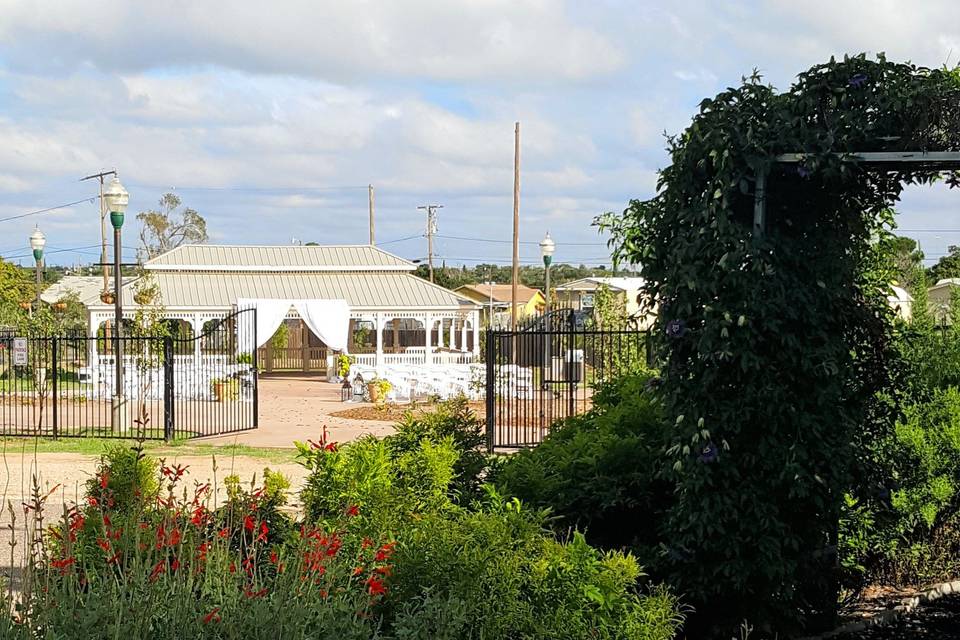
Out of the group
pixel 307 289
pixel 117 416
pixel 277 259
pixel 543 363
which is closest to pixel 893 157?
pixel 543 363

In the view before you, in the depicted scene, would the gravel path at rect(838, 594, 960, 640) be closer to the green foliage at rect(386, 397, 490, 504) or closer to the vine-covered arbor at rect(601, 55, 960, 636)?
the vine-covered arbor at rect(601, 55, 960, 636)

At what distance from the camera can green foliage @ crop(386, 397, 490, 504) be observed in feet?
18.8

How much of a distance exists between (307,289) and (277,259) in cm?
265

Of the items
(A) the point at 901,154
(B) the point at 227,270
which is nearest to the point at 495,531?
(A) the point at 901,154

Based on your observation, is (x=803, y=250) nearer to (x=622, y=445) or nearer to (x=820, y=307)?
(x=820, y=307)

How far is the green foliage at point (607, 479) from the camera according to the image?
Result: 17.9 ft

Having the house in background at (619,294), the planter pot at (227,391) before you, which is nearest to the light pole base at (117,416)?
the planter pot at (227,391)

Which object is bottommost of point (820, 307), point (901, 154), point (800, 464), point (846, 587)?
point (846, 587)

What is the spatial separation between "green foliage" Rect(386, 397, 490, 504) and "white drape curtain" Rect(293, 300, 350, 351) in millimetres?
26087

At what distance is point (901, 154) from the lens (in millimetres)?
4895

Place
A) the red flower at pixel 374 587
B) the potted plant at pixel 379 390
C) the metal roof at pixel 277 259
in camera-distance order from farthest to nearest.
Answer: the metal roof at pixel 277 259 → the potted plant at pixel 379 390 → the red flower at pixel 374 587

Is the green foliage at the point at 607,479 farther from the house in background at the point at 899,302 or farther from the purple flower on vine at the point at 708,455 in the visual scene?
the house in background at the point at 899,302

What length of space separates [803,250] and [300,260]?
117ft

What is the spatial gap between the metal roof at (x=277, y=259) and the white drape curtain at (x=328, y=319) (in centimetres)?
684
